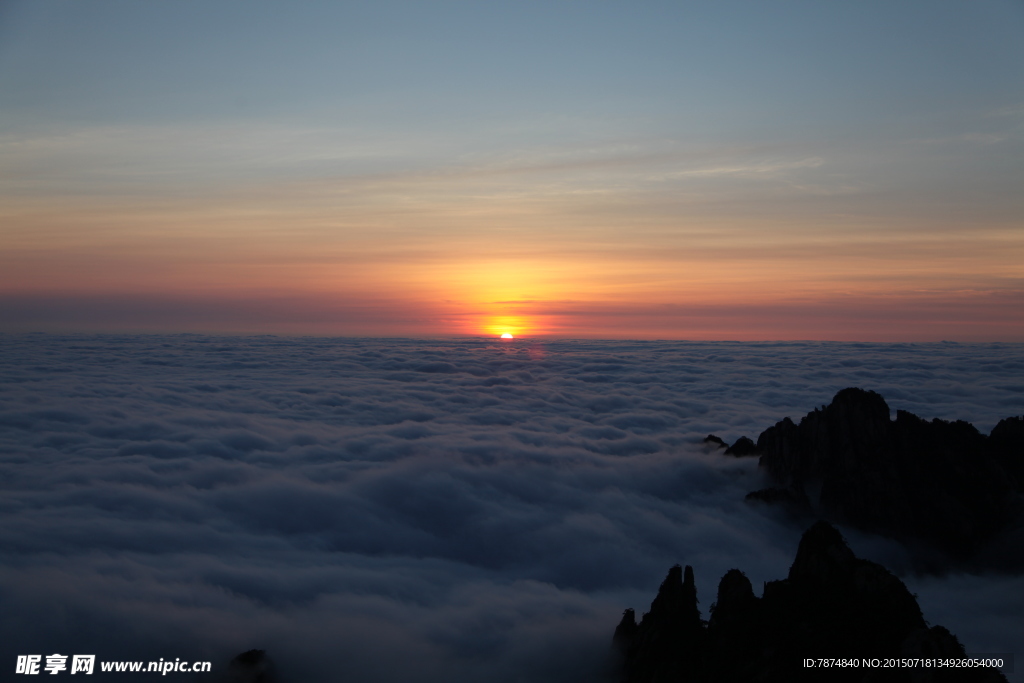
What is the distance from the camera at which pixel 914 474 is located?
A: 107ft

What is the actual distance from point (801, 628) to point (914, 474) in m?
23.7

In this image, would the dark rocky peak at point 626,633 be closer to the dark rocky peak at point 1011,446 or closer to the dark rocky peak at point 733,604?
the dark rocky peak at point 733,604

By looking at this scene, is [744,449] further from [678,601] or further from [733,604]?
[733,604]


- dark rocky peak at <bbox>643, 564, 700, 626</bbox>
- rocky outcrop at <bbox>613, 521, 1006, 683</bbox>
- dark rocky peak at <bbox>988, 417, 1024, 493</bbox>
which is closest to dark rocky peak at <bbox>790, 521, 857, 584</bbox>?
rocky outcrop at <bbox>613, 521, 1006, 683</bbox>

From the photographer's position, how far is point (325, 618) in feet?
89.4

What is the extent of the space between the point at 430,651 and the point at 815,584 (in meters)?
16.5

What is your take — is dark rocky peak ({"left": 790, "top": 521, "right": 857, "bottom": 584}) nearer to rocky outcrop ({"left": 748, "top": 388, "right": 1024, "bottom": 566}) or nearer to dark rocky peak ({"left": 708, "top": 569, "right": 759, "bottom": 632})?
dark rocky peak ({"left": 708, "top": 569, "right": 759, "bottom": 632})

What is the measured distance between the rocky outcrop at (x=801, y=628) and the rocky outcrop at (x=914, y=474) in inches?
833

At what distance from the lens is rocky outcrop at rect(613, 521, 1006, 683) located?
13.1m

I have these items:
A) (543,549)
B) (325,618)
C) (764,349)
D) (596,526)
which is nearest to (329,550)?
(325,618)

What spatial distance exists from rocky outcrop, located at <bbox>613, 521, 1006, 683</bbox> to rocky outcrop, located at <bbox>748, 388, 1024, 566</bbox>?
21161mm

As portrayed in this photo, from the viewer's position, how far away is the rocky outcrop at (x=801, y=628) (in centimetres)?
1307

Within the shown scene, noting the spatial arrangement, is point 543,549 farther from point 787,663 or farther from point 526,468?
point 787,663

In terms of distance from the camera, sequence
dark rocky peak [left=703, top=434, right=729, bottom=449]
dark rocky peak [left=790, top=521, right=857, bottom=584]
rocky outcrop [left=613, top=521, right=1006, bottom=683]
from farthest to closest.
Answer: dark rocky peak [left=703, top=434, right=729, bottom=449]
dark rocky peak [left=790, top=521, right=857, bottom=584]
rocky outcrop [left=613, top=521, right=1006, bottom=683]
